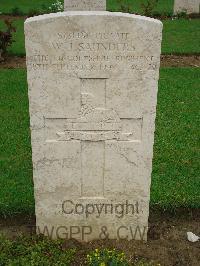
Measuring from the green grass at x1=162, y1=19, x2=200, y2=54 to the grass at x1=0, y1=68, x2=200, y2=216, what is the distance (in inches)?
80.7

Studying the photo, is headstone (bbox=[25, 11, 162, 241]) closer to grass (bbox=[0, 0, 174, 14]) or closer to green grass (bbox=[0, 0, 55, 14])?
grass (bbox=[0, 0, 174, 14])

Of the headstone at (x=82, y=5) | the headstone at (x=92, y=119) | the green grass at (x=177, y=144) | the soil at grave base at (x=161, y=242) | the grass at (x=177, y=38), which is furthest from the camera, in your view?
the headstone at (x=82, y=5)

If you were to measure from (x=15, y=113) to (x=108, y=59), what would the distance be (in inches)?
164

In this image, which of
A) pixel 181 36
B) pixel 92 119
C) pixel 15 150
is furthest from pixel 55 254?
pixel 181 36

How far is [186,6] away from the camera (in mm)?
15297

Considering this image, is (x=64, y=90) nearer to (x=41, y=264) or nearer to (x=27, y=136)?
(x=41, y=264)

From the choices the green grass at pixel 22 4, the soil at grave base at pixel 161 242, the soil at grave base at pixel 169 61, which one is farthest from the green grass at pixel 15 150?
the green grass at pixel 22 4

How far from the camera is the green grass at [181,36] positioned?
11328mm

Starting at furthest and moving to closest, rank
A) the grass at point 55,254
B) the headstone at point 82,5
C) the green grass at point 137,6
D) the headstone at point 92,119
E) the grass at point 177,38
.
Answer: the green grass at point 137,6
the headstone at point 82,5
the grass at point 177,38
the grass at point 55,254
the headstone at point 92,119

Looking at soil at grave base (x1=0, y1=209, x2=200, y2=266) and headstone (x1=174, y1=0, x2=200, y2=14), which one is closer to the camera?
soil at grave base (x1=0, y1=209, x2=200, y2=266)

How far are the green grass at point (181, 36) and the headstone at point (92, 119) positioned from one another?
297 inches

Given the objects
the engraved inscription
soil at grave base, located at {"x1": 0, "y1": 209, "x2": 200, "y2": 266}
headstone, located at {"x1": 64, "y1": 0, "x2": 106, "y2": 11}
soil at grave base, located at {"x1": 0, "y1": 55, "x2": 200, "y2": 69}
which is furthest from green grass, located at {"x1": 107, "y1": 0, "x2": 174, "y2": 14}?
the engraved inscription

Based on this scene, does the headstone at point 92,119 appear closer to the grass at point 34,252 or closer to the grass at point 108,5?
the grass at point 34,252

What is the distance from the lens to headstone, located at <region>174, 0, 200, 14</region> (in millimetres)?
15172
